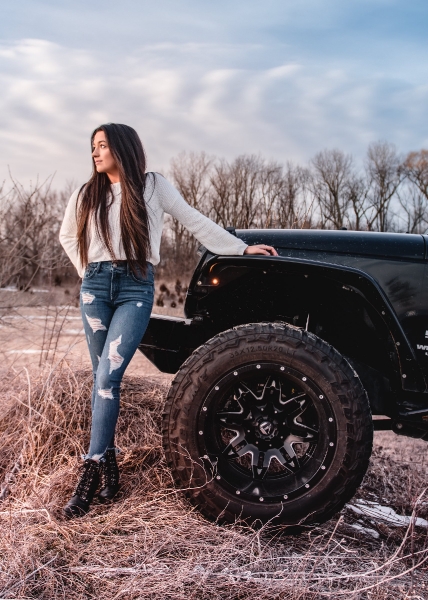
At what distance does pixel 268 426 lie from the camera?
2.54m

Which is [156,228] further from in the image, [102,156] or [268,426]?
[268,426]

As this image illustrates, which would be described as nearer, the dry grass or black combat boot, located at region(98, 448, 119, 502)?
the dry grass

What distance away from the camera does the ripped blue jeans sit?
8.73 ft

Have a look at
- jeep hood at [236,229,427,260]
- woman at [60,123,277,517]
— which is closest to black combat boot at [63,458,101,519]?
woman at [60,123,277,517]

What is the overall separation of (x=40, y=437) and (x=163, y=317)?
1087 millimetres

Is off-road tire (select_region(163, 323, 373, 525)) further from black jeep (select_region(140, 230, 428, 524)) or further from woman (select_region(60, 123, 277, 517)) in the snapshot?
woman (select_region(60, 123, 277, 517))

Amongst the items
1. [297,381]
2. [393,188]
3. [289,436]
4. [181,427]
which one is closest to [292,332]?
[297,381]

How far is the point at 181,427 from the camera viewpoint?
250 cm

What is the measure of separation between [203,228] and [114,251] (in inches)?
19.1

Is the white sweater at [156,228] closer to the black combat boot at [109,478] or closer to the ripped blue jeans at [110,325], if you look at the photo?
the ripped blue jeans at [110,325]

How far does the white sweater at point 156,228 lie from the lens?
2.73m

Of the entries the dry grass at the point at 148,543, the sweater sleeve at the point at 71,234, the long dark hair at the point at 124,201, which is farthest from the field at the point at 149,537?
the long dark hair at the point at 124,201

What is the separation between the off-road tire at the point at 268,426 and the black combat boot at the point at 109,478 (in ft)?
1.18

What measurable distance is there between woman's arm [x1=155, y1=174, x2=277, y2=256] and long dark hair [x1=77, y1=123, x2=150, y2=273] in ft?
0.42
